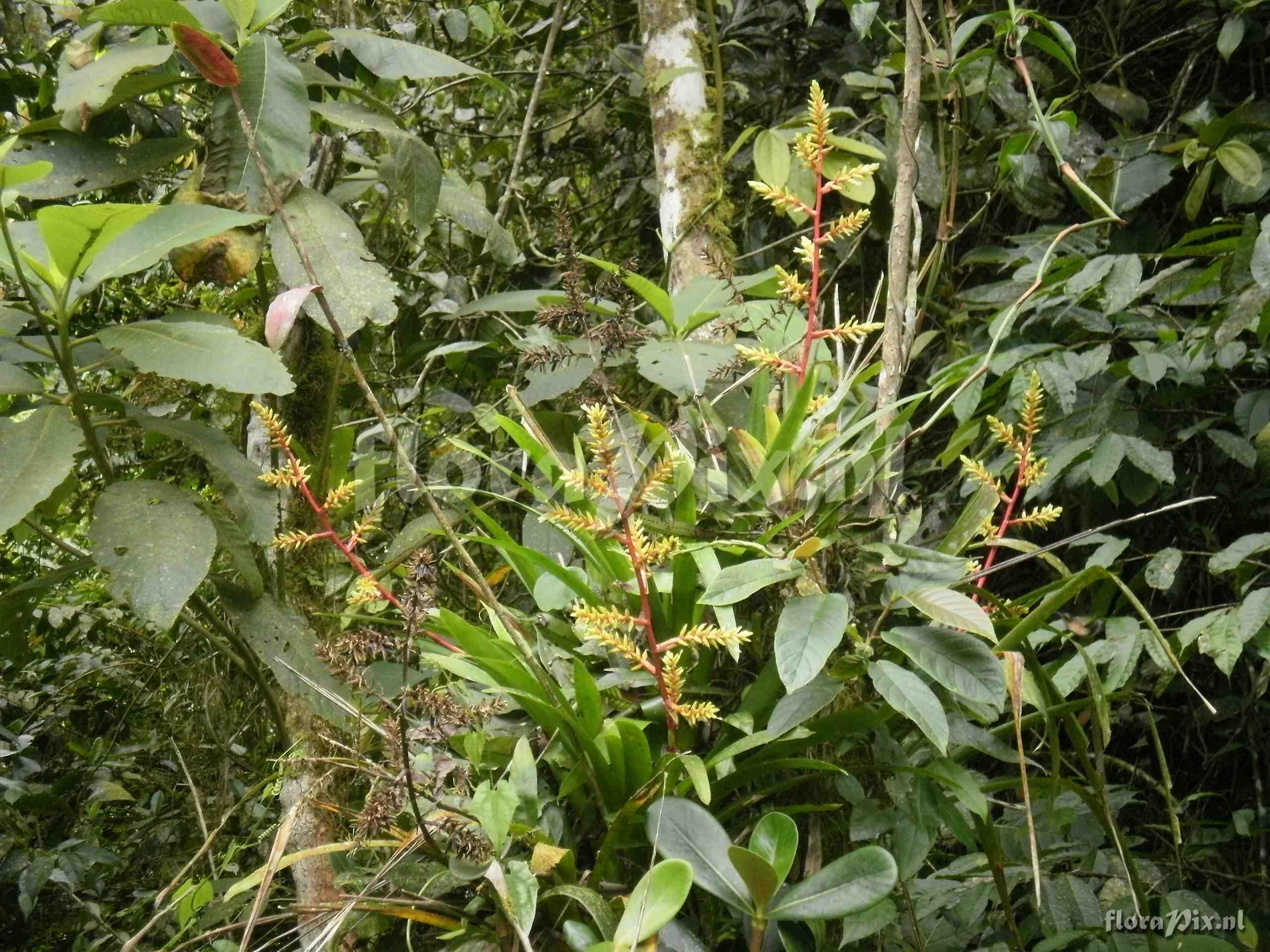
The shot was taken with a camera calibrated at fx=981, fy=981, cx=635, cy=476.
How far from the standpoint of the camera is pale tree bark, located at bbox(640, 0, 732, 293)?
1353 mm

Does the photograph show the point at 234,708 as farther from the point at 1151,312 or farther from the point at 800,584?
the point at 1151,312

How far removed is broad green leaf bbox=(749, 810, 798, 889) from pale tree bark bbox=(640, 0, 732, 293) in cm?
80

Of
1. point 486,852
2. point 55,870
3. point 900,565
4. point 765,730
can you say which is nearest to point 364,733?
point 486,852

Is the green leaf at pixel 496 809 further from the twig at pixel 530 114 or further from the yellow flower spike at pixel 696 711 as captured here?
the twig at pixel 530 114

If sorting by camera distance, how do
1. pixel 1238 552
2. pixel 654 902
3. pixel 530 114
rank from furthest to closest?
pixel 530 114 → pixel 1238 552 → pixel 654 902

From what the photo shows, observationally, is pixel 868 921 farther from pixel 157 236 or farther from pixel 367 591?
pixel 157 236

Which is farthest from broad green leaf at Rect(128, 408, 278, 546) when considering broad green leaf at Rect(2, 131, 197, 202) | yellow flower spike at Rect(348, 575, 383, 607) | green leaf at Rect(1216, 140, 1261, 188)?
green leaf at Rect(1216, 140, 1261, 188)

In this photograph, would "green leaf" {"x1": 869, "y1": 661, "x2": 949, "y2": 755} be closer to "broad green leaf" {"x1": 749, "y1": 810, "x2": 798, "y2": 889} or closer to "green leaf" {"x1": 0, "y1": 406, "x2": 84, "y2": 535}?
"broad green leaf" {"x1": 749, "y1": 810, "x2": 798, "y2": 889}

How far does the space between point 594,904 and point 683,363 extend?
0.56m

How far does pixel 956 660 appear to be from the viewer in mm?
739

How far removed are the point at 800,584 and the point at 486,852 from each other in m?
0.34

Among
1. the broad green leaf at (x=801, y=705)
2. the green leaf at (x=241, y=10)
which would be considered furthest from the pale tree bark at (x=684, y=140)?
the broad green leaf at (x=801, y=705)

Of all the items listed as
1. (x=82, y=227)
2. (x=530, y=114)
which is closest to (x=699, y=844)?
(x=82, y=227)

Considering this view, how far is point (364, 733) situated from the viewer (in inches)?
37.0
